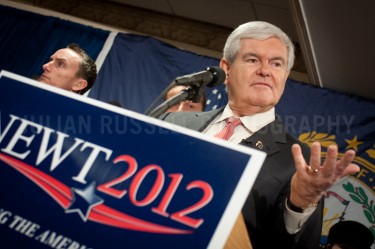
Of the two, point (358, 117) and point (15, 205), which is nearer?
point (15, 205)

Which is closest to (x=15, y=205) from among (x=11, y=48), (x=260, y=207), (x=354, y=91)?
(x=260, y=207)

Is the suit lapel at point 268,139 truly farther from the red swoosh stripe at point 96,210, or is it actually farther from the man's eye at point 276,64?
the red swoosh stripe at point 96,210

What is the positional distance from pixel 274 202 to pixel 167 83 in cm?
253

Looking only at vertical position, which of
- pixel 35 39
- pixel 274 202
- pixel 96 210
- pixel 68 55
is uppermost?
pixel 35 39

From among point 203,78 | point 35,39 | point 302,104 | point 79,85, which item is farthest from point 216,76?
point 35,39

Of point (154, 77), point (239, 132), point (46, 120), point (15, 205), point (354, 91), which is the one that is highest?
point (354, 91)

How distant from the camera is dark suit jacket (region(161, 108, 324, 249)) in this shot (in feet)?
2.92

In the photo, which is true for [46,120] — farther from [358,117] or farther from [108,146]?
[358,117]

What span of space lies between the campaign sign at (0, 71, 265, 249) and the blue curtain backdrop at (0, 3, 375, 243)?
261cm

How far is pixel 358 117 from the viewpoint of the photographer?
3.13m

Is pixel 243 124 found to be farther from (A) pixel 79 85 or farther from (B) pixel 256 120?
(A) pixel 79 85

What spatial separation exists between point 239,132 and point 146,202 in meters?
0.75

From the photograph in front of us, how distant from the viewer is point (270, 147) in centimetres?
113

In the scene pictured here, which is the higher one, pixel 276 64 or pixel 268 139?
pixel 276 64
